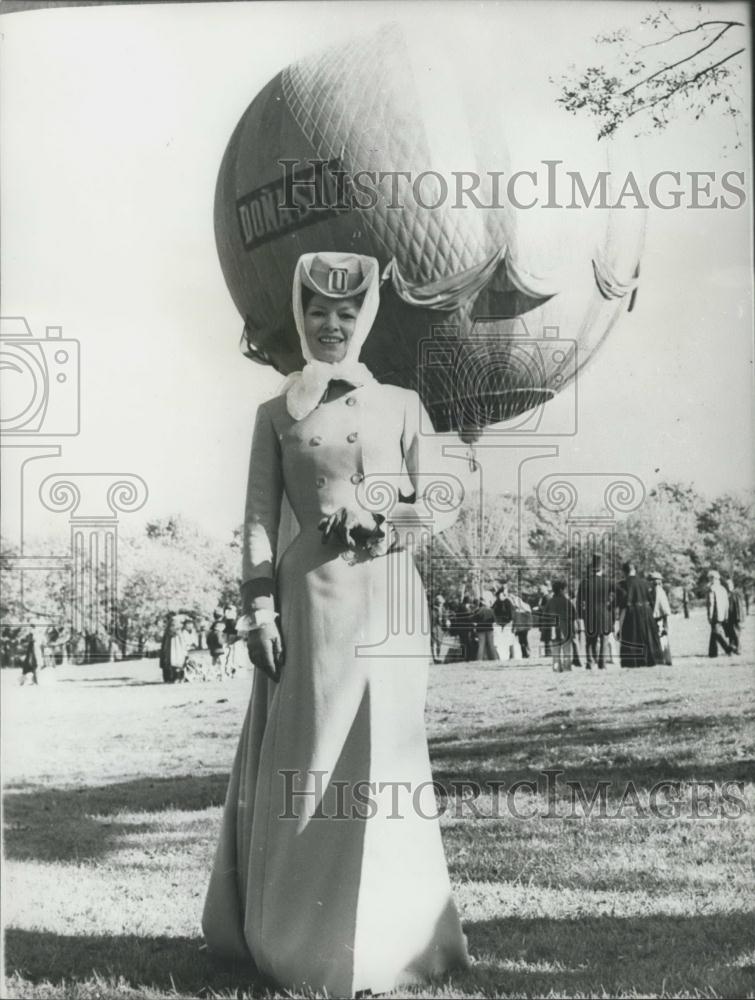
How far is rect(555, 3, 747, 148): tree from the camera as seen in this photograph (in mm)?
4344

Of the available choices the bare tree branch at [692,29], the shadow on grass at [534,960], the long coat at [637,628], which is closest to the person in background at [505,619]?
the long coat at [637,628]

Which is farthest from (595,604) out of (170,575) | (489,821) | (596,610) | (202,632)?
(170,575)

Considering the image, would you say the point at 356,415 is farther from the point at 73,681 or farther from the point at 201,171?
the point at 73,681

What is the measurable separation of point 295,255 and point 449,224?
54 centimetres

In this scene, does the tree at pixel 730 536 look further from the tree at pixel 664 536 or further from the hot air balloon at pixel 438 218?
the hot air balloon at pixel 438 218

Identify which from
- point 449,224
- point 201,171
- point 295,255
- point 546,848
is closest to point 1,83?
point 201,171

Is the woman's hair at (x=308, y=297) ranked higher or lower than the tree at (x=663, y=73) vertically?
lower

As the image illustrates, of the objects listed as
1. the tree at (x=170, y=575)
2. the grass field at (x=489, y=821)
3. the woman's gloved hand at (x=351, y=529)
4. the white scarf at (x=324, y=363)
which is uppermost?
the white scarf at (x=324, y=363)

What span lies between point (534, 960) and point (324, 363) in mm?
2085

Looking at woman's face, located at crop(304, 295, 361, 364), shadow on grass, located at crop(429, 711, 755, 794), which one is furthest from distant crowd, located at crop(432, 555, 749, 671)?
woman's face, located at crop(304, 295, 361, 364)

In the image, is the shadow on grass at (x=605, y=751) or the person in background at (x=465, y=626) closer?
the person in background at (x=465, y=626)

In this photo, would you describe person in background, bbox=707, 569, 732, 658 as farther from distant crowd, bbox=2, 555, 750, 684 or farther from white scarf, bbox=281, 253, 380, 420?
white scarf, bbox=281, 253, 380, 420

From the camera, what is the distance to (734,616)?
4.82 meters

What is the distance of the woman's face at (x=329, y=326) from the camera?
153 inches
